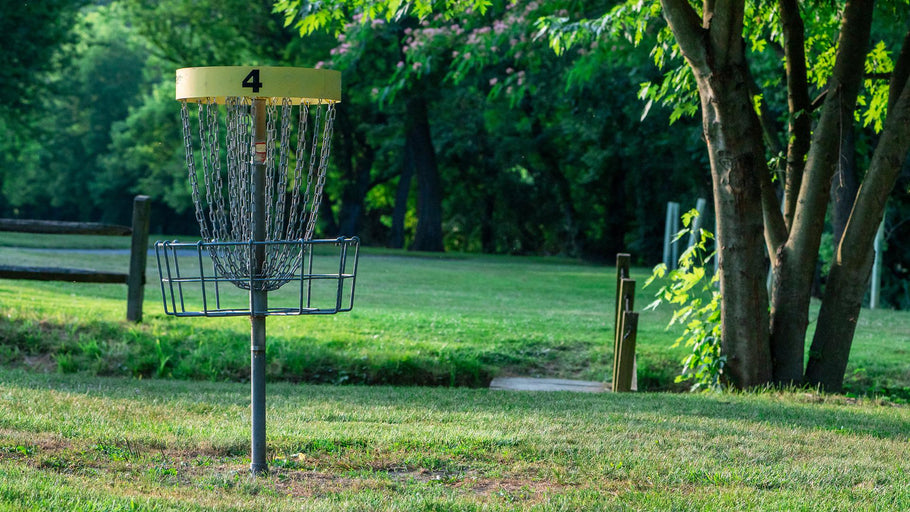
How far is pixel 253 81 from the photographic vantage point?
14.6 feet

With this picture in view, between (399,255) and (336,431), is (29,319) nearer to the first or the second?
(336,431)

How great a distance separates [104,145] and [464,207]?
74.0 feet

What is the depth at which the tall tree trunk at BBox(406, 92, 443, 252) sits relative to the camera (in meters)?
37.8

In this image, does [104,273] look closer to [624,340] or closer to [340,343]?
[340,343]

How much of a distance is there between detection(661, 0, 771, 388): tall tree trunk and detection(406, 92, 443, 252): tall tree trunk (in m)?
29.3

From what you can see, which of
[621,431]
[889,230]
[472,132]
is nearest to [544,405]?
[621,431]

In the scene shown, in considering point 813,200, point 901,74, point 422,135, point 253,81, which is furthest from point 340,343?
point 422,135

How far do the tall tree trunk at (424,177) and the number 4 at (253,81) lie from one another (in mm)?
33298

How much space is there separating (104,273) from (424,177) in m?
27.3

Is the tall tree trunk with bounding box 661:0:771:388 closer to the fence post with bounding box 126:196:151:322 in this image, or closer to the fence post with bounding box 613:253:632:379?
the fence post with bounding box 613:253:632:379

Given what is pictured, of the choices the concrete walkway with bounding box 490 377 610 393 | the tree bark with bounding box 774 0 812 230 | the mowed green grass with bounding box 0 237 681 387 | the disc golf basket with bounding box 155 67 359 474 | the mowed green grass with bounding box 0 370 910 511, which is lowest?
the concrete walkway with bounding box 490 377 610 393

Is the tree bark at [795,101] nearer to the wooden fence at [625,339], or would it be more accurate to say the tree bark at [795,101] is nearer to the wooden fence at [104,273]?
the wooden fence at [625,339]

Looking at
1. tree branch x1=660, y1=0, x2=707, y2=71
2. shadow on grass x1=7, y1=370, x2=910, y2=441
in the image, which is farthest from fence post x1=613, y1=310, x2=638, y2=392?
tree branch x1=660, y1=0, x2=707, y2=71

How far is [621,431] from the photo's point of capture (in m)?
6.27
